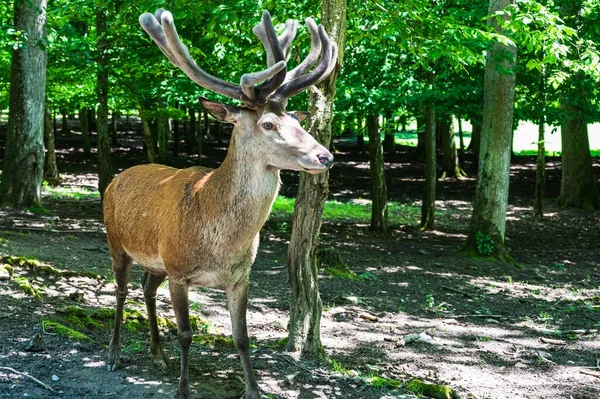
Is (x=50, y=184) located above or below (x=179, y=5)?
below

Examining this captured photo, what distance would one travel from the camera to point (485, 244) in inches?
500

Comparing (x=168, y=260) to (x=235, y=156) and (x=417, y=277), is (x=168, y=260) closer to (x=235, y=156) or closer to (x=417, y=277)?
(x=235, y=156)

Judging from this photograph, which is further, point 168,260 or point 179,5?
point 179,5

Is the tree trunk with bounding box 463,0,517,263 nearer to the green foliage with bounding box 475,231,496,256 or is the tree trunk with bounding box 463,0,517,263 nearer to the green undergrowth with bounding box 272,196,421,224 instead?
the green foliage with bounding box 475,231,496,256

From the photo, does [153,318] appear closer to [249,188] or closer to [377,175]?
[249,188]

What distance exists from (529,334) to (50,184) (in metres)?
15.0

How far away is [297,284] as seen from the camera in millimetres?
6152

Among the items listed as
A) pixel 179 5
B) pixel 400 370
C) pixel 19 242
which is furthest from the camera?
pixel 19 242

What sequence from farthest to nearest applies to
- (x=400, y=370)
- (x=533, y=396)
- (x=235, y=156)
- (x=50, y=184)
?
(x=50, y=184), (x=400, y=370), (x=533, y=396), (x=235, y=156)

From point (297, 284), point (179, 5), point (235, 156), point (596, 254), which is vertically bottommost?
point (596, 254)

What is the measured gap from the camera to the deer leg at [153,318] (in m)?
5.80

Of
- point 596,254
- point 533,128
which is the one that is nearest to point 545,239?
point 596,254

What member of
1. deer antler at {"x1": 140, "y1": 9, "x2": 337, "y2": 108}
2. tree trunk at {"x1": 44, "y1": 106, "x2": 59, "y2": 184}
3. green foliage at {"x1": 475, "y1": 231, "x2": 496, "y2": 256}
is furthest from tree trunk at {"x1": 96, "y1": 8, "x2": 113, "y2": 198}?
deer antler at {"x1": 140, "y1": 9, "x2": 337, "y2": 108}

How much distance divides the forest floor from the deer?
53cm
